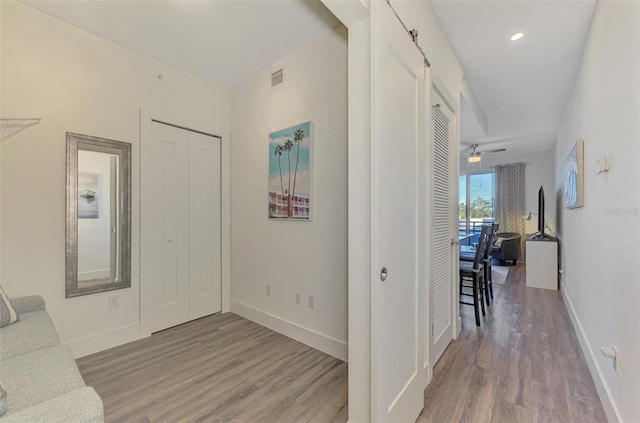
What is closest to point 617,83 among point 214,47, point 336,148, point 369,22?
point 369,22

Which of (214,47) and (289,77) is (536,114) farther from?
(214,47)

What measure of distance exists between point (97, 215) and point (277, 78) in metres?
2.08

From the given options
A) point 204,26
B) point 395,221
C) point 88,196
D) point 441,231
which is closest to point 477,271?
point 441,231

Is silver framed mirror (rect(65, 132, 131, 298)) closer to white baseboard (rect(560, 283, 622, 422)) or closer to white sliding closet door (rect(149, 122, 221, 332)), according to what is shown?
white sliding closet door (rect(149, 122, 221, 332))

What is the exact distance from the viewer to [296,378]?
201 centimetres

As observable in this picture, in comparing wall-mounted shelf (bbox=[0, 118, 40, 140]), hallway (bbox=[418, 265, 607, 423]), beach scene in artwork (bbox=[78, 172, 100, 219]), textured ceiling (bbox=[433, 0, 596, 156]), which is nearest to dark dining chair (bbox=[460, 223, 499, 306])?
hallway (bbox=[418, 265, 607, 423])

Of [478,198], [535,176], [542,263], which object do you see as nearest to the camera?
[542,263]

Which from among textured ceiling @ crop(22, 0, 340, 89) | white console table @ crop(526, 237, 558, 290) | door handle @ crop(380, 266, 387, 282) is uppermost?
textured ceiling @ crop(22, 0, 340, 89)

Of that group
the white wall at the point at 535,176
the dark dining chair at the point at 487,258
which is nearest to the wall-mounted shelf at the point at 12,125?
the dark dining chair at the point at 487,258

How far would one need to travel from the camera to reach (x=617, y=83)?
1555mm

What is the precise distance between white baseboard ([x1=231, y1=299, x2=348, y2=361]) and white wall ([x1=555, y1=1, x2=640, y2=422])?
1.63 metres

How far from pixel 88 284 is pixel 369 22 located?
9.39 feet

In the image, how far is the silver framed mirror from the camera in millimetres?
2289

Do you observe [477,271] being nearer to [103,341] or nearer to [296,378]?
[296,378]
